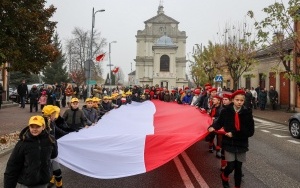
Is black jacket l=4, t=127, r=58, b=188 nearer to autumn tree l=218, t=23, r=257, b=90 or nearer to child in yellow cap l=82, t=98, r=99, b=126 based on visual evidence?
child in yellow cap l=82, t=98, r=99, b=126

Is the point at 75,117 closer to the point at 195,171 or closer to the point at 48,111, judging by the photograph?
the point at 48,111

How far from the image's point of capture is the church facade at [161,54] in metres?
84.1

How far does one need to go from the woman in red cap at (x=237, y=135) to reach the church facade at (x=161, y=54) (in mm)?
76022

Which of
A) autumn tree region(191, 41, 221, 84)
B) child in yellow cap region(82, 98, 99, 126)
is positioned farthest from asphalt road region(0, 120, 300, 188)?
autumn tree region(191, 41, 221, 84)

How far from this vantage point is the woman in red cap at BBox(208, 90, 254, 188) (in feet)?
21.1

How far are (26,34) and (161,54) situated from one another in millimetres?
73140

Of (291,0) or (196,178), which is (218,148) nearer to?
(196,178)

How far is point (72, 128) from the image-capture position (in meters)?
8.22

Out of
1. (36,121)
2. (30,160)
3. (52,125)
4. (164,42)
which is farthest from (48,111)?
(164,42)

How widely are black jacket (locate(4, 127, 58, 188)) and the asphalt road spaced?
2242 mm

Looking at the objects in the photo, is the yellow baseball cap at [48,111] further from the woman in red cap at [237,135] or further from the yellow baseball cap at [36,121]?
the woman in red cap at [237,135]

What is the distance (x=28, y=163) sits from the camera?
4617mm

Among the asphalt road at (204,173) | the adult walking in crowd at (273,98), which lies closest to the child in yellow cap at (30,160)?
the asphalt road at (204,173)

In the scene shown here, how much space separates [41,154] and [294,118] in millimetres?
11999
